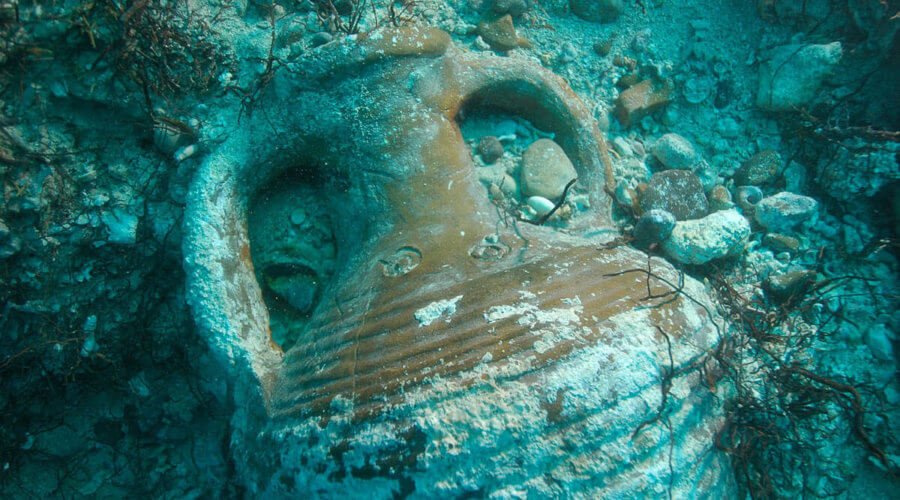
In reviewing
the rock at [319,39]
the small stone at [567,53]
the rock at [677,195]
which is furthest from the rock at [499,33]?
the rock at [677,195]

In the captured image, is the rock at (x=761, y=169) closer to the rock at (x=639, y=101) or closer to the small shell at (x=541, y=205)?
the rock at (x=639, y=101)

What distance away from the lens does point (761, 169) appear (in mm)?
2951

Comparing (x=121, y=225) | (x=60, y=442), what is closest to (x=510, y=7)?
(x=121, y=225)

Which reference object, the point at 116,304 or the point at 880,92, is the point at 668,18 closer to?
the point at 880,92

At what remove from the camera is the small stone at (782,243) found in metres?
2.72

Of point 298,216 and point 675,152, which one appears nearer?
point 298,216

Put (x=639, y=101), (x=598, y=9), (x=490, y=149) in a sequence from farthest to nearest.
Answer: (x=598, y=9) → (x=639, y=101) → (x=490, y=149)

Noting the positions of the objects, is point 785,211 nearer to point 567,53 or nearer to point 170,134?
point 567,53

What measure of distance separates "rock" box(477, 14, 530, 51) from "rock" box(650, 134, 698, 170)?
1.22 m

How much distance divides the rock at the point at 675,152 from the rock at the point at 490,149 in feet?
3.59

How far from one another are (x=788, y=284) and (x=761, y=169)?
809 mm

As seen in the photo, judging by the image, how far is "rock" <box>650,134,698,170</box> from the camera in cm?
299

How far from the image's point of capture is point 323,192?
277 cm

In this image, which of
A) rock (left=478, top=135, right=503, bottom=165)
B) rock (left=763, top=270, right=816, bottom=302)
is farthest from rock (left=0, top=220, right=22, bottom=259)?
rock (left=763, top=270, right=816, bottom=302)
